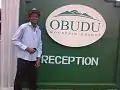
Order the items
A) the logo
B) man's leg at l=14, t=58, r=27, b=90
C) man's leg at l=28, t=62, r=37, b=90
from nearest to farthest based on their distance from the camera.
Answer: man's leg at l=14, t=58, r=27, b=90
man's leg at l=28, t=62, r=37, b=90
the logo

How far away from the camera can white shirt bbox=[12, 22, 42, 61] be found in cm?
556

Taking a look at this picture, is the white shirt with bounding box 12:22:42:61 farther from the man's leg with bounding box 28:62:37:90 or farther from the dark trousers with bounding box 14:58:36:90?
the man's leg with bounding box 28:62:37:90

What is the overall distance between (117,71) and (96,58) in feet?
1.72

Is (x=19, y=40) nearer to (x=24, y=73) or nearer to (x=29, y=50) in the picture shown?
(x=29, y=50)

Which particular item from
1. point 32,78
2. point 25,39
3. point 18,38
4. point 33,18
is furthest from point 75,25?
point 32,78

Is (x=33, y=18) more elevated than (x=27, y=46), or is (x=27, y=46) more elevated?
(x=33, y=18)

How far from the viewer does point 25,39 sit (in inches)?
221

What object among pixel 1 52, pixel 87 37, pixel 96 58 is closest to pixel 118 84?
pixel 96 58

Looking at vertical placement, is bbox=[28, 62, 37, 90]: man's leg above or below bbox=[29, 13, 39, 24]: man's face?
below

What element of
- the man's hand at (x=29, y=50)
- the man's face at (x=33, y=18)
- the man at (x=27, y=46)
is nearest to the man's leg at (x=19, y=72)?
the man at (x=27, y=46)

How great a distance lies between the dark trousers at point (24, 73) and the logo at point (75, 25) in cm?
78

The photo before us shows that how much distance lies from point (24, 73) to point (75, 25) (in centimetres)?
140

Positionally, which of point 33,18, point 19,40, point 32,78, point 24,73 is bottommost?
point 32,78

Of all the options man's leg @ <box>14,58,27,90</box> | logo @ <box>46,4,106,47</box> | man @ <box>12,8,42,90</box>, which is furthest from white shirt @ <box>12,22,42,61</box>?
logo @ <box>46,4,106,47</box>
